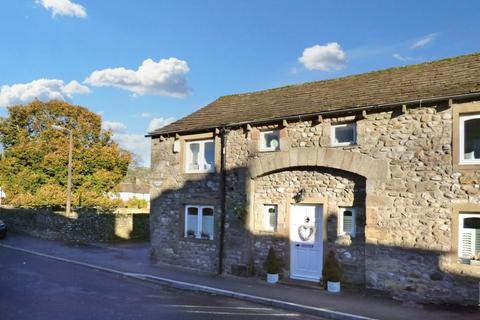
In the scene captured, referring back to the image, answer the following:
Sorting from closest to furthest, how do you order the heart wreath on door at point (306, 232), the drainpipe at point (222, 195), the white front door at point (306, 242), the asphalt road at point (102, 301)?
the asphalt road at point (102, 301)
the white front door at point (306, 242)
the heart wreath on door at point (306, 232)
the drainpipe at point (222, 195)

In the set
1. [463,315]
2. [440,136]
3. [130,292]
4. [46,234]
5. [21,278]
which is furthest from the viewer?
[46,234]

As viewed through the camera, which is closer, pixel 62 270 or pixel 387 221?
pixel 387 221

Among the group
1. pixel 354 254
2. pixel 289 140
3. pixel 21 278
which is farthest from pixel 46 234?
pixel 354 254

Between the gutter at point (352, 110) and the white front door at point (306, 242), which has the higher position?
the gutter at point (352, 110)

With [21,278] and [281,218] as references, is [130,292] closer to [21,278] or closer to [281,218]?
[21,278]

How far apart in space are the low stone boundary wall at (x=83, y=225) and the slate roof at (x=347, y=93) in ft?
34.1

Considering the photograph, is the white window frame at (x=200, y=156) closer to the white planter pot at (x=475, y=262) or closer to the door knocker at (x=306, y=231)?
the door knocker at (x=306, y=231)

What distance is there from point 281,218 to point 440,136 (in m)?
5.08

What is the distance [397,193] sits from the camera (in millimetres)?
11812

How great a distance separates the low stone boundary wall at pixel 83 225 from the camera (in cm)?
2538

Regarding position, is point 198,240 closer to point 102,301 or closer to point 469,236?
point 102,301

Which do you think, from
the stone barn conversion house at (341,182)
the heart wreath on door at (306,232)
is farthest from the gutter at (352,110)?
the heart wreath on door at (306,232)

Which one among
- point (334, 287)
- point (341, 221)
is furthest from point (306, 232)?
point (334, 287)

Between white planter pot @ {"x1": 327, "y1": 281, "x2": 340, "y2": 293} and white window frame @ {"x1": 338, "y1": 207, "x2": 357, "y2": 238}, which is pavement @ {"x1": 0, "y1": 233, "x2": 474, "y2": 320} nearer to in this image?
white planter pot @ {"x1": 327, "y1": 281, "x2": 340, "y2": 293}
